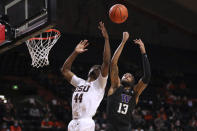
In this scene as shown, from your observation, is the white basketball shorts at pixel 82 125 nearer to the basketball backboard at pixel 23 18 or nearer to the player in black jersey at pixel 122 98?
the player in black jersey at pixel 122 98

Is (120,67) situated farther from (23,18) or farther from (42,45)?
(23,18)

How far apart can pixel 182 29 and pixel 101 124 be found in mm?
7817

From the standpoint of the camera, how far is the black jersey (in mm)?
5002

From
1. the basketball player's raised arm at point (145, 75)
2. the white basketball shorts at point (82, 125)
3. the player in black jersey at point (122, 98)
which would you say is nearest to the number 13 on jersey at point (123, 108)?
the player in black jersey at point (122, 98)

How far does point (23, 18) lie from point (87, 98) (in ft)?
6.41

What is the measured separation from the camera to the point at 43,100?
13523 mm

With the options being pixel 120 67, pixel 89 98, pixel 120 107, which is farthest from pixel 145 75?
pixel 120 67

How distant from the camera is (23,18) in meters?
5.91

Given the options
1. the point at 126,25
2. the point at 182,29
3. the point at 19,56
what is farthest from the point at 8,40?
the point at 182,29

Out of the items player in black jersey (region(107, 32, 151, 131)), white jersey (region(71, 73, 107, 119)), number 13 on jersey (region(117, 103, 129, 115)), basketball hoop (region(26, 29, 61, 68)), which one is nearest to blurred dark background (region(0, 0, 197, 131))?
basketball hoop (region(26, 29, 61, 68))

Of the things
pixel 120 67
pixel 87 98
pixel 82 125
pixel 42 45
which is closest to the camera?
pixel 82 125

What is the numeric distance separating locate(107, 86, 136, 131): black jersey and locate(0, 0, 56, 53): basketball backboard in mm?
1271

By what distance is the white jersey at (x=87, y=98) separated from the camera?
4.63 meters

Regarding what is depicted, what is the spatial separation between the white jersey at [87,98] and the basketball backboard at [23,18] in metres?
1.03
